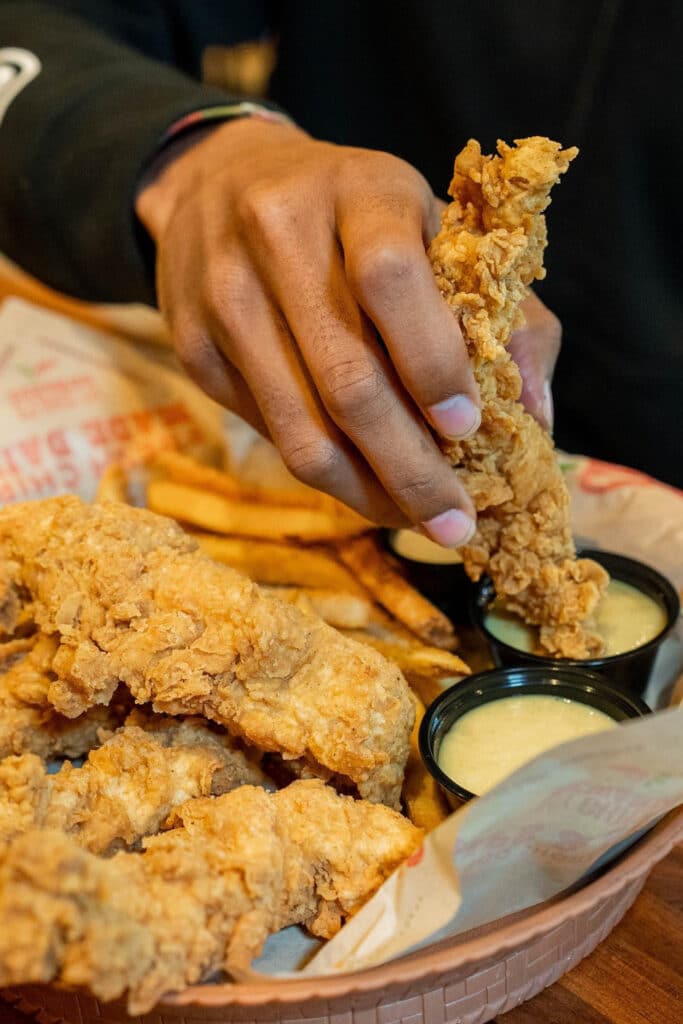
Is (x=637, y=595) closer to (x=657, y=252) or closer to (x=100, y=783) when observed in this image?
(x=657, y=252)

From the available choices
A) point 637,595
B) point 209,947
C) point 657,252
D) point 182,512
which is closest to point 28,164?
point 182,512

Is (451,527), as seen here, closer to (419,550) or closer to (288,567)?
(288,567)

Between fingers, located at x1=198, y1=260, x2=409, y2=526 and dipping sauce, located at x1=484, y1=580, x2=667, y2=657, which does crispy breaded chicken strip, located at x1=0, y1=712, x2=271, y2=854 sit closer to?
fingers, located at x1=198, y1=260, x2=409, y2=526

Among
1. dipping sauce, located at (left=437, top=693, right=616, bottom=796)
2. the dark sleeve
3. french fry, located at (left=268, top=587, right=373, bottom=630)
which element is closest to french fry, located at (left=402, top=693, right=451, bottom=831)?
dipping sauce, located at (left=437, top=693, right=616, bottom=796)

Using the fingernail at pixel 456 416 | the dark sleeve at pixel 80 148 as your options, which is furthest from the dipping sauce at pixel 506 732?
the dark sleeve at pixel 80 148

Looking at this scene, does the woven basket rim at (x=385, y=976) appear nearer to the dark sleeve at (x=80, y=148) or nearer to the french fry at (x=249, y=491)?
the french fry at (x=249, y=491)

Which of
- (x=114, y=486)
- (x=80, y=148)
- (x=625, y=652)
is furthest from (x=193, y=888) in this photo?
(x=80, y=148)
